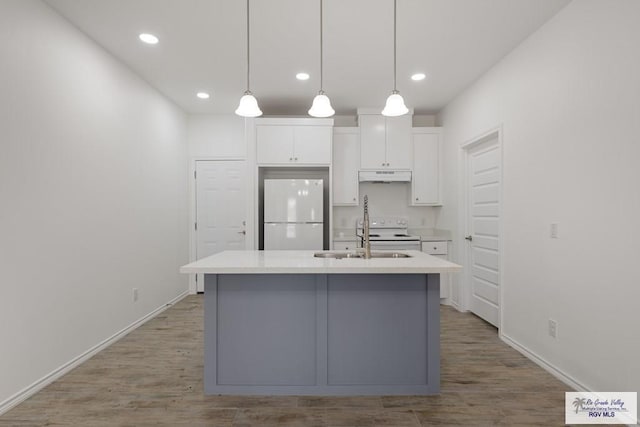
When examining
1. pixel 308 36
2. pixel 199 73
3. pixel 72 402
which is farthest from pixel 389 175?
pixel 72 402

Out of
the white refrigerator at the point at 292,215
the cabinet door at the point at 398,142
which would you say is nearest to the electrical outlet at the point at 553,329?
the white refrigerator at the point at 292,215

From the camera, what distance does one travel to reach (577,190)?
2334 millimetres

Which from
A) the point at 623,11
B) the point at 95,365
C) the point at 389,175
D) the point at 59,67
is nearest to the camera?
the point at 623,11

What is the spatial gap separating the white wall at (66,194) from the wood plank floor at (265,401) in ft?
0.96

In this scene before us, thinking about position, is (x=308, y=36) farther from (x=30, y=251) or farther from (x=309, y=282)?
(x=30, y=251)

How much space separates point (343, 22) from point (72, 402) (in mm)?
3239

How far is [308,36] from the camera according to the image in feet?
9.43

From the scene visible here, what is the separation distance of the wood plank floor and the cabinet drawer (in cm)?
166

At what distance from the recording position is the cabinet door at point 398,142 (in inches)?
182

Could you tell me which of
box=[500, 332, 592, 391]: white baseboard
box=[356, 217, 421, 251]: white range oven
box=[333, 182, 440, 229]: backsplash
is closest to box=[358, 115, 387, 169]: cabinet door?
box=[333, 182, 440, 229]: backsplash

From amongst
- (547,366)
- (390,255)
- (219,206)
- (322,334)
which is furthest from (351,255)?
(219,206)

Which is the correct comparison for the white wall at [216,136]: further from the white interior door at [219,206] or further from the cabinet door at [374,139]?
the cabinet door at [374,139]

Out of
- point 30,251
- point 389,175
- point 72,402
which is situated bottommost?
point 72,402

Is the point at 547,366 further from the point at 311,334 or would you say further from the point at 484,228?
the point at 311,334
